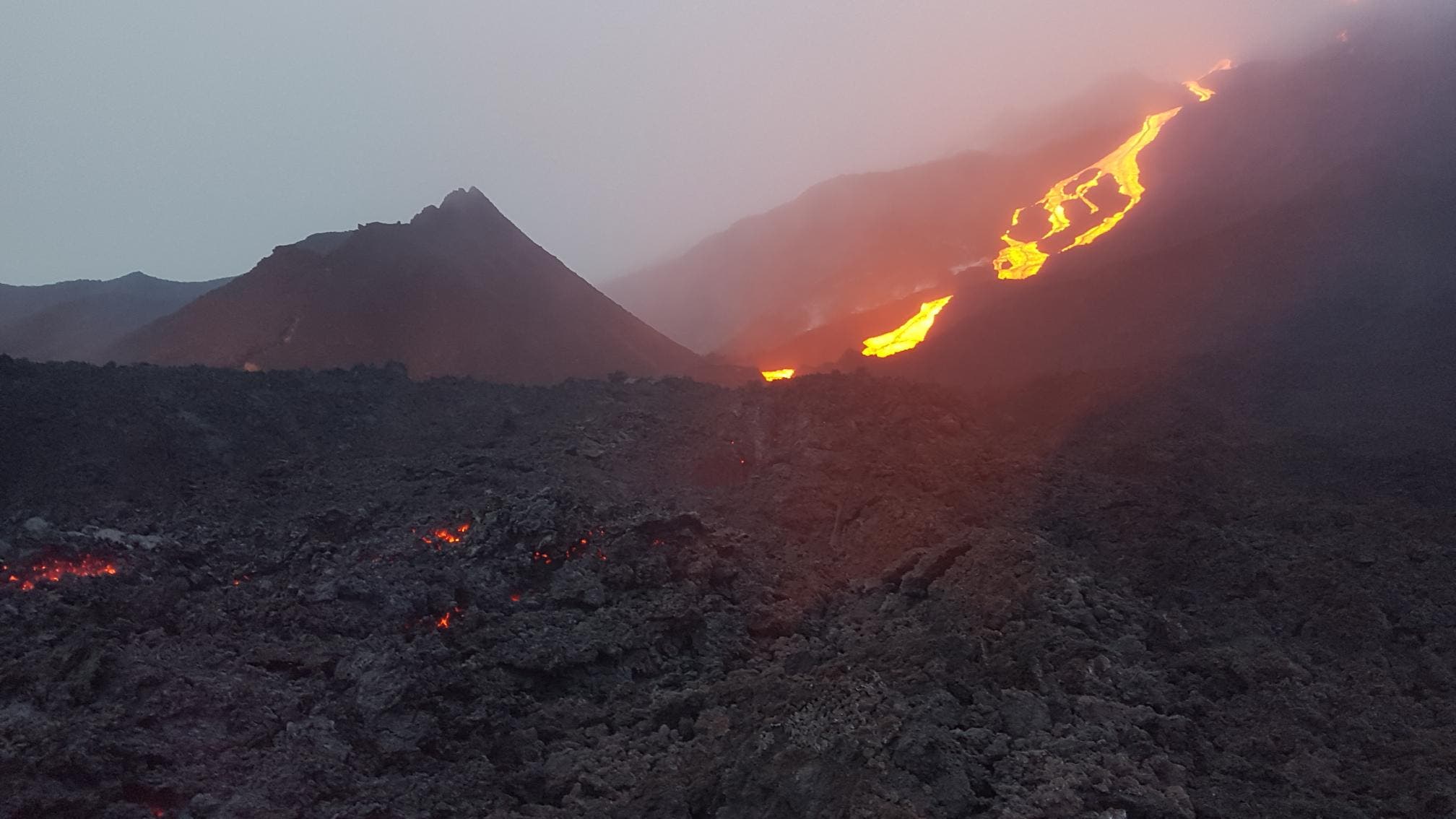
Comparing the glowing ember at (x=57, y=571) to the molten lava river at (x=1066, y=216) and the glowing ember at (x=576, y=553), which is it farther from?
the molten lava river at (x=1066, y=216)

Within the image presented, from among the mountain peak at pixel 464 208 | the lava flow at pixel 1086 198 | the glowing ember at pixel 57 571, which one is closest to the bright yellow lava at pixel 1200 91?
the lava flow at pixel 1086 198

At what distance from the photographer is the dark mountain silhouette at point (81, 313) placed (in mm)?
35562

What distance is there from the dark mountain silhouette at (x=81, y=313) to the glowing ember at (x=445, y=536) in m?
25.6

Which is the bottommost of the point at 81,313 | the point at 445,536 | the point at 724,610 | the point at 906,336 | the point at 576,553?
the point at 906,336

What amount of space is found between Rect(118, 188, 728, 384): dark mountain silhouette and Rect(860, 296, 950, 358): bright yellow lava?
6.71 meters

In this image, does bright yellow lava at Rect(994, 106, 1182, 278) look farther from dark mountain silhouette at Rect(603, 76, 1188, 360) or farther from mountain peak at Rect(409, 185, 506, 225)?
mountain peak at Rect(409, 185, 506, 225)

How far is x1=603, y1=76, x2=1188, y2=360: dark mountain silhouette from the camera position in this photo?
43.3 m

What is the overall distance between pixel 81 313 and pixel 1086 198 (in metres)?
47.0

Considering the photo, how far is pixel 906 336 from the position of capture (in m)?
34.1

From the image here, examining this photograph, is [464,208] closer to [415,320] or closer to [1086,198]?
[415,320]

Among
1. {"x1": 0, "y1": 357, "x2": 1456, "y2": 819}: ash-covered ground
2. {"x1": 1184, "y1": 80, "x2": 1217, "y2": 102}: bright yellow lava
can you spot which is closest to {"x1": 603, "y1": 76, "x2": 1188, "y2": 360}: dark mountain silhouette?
{"x1": 1184, "y1": 80, "x2": 1217, "y2": 102}: bright yellow lava

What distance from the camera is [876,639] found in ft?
35.8

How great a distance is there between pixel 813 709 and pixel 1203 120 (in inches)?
1852

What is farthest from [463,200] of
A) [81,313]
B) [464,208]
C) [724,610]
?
[724,610]
